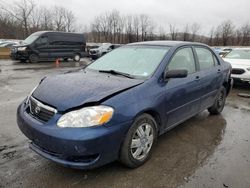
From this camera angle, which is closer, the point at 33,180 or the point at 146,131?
the point at 33,180

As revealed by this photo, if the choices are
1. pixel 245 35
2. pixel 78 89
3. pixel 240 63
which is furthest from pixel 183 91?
pixel 245 35

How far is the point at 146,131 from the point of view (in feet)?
10.3

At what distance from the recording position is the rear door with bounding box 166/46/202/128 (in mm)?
3494

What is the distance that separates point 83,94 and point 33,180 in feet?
3.83

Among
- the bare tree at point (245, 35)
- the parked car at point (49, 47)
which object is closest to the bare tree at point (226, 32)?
the bare tree at point (245, 35)

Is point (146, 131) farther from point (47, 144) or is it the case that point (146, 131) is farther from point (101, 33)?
point (101, 33)

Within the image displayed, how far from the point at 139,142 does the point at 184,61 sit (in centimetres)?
175

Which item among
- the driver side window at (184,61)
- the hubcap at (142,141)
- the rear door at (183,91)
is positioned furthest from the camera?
the driver side window at (184,61)

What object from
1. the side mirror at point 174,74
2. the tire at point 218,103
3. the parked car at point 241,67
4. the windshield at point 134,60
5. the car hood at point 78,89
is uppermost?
the windshield at point 134,60

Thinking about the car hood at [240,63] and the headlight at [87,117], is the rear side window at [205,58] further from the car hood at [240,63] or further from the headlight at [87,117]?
the car hood at [240,63]

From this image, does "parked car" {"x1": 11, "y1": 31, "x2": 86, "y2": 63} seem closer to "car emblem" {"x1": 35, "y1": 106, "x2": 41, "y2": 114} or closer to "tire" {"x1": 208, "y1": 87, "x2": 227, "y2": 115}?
"tire" {"x1": 208, "y1": 87, "x2": 227, "y2": 115}

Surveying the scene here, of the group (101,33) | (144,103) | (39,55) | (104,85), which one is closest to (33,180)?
(104,85)

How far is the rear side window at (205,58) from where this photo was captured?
14.7ft

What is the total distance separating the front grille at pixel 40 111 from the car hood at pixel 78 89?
0.05 metres
